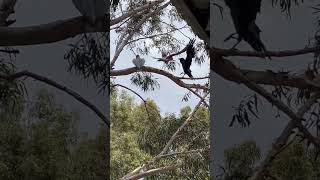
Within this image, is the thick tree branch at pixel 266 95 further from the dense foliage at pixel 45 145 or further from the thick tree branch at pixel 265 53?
the dense foliage at pixel 45 145

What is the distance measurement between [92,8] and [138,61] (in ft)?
5.76

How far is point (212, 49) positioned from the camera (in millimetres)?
1367

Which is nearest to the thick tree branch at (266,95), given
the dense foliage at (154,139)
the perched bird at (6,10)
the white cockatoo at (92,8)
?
the white cockatoo at (92,8)

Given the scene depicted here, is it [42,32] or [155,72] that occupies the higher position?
[155,72]

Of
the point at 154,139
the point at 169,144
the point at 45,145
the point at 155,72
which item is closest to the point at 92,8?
the point at 45,145

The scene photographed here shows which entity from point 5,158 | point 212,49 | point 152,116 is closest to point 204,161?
point 152,116

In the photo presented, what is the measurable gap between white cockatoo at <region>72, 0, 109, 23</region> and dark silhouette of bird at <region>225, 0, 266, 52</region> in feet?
0.94

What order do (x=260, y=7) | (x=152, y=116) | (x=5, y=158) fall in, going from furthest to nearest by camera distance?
(x=152, y=116) < (x=260, y=7) < (x=5, y=158)

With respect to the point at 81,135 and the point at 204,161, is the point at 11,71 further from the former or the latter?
the point at 204,161

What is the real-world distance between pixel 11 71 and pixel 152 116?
210cm

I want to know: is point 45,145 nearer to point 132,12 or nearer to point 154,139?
point 132,12

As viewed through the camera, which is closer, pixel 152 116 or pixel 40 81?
pixel 40 81

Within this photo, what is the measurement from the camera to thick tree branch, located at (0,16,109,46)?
1.24m

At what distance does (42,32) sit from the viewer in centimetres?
126
